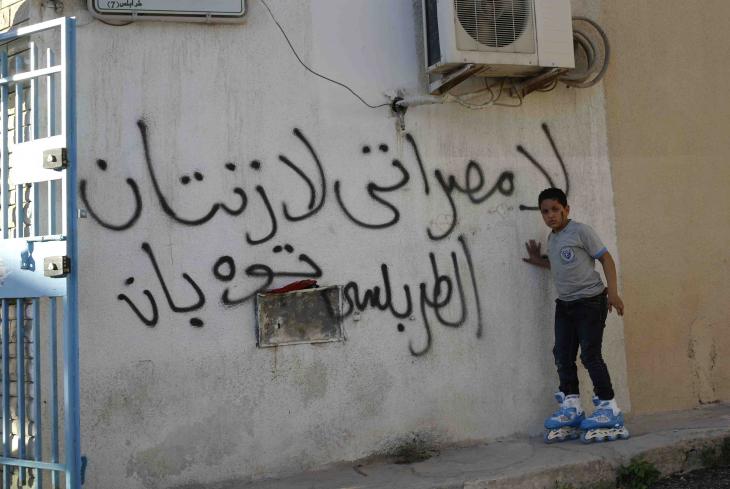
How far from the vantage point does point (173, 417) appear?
439cm

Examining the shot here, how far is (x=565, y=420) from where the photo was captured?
4836 mm

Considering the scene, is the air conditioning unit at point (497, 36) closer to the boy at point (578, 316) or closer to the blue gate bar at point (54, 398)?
the boy at point (578, 316)

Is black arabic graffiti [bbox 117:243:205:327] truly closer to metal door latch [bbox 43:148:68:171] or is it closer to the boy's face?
metal door latch [bbox 43:148:68:171]

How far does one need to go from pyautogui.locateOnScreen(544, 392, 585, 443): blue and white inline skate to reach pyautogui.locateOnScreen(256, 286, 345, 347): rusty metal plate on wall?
4.42ft

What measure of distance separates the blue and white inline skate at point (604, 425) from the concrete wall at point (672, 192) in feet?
1.79

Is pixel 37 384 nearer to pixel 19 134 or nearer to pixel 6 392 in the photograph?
pixel 6 392

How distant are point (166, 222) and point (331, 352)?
1170 millimetres

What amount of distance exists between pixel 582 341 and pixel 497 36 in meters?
1.83

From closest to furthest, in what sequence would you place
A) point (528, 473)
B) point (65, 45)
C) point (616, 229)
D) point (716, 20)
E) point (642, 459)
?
point (65, 45)
point (528, 473)
point (642, 459)
point (616, 229)
point (716, 20)

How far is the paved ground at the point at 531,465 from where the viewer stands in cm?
425

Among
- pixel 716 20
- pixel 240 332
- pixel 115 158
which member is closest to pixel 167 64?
pixel 115 158

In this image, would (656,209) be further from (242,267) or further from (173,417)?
(173,417)

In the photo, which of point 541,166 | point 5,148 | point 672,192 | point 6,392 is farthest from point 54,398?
point 672,192

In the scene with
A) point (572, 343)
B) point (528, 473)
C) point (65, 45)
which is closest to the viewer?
point (65, 45)
